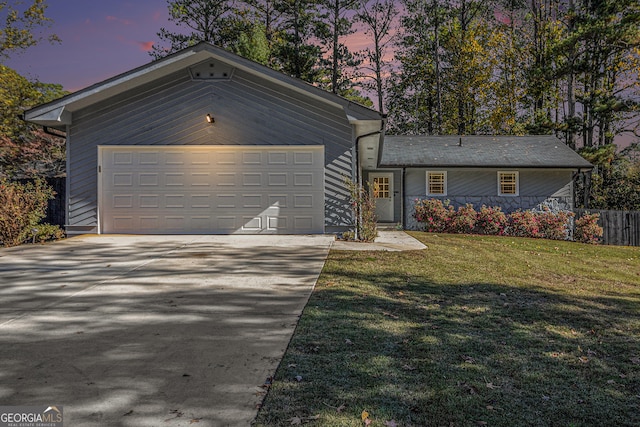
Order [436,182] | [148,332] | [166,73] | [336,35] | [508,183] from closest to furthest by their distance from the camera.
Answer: [148,332] → [166,73] → [508,183] → [436,182] → [336,35]

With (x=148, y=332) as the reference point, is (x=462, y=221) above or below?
A: above

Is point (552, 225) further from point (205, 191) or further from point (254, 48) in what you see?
point (254, 48)

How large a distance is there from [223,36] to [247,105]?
1617cm

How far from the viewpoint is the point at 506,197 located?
16938mm

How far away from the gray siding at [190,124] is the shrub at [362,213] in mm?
418

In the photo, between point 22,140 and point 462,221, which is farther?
point 22,140

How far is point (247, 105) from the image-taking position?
10398 millimetres

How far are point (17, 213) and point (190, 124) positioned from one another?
163 inches

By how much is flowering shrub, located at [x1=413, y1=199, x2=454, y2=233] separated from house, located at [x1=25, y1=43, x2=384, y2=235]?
645cm

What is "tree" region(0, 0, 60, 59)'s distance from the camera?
56.0 ft

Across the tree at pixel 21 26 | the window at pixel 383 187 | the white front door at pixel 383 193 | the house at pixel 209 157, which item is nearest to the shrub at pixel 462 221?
the white front door at pixel 383 193

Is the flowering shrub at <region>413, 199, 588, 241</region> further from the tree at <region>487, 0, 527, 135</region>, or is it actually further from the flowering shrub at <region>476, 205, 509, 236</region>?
the tree at <region>487, 0, 527, 135</region>

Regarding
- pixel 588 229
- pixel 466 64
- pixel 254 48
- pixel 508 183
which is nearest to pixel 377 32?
pixel 466 64

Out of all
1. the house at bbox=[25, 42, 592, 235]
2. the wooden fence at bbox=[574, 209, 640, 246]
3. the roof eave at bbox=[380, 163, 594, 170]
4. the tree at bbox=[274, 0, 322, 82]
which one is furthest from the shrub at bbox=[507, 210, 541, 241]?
the tree at bbox=[274, 0, 322, 82]
